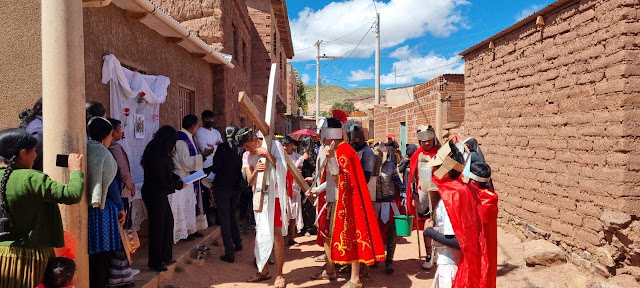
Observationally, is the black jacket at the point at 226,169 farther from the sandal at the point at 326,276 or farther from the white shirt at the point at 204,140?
the sandal at the point at 326,276

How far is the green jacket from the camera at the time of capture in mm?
2490

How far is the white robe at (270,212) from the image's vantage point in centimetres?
469

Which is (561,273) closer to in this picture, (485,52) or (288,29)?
(485,52)

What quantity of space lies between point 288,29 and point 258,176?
56.4 feet

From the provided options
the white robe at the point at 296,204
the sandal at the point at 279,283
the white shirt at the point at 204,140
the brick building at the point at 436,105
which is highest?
the brick building at the point at 436,105

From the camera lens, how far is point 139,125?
229 inches

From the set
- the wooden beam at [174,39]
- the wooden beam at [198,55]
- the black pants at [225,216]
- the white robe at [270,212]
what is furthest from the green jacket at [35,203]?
the wooden beam at [198,55]

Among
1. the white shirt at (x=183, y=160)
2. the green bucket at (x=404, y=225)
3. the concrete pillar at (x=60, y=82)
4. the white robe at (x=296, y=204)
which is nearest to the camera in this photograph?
the concrete pillar at (x=60, y=82)

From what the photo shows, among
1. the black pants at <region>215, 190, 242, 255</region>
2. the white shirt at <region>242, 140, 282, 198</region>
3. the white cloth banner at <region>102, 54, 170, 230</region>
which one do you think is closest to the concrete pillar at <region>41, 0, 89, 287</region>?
the white cloth banner at <region>102, 54, 170, 230</region>

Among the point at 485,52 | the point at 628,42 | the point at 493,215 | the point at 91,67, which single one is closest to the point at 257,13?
the point at 485,52

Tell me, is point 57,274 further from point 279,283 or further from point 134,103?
point 134,103

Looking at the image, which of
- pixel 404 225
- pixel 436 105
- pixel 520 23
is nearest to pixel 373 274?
pixel 404 225

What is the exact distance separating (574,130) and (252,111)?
4.33 m

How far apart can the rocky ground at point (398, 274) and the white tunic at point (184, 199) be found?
0.51 metres
